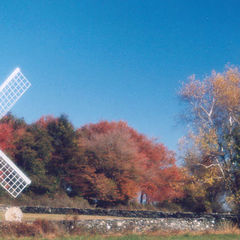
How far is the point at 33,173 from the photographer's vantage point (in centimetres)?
3494

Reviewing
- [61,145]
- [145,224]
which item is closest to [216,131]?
[145,224]

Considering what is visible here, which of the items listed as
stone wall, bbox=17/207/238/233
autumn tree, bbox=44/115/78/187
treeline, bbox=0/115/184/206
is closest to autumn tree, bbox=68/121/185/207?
treeline, bbox=0/115/184/206

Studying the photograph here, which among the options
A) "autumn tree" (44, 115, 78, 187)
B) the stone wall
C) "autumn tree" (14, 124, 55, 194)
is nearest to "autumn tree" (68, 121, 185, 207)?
"autumn tree" (44, 115, 78, 187)

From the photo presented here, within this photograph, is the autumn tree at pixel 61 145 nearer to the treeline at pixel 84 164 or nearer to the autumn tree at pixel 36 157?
the treeline at pixel 84 164

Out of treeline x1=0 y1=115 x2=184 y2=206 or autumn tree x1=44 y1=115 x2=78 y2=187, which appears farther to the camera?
autumn tree x1=44 y1=115 x2=78 y2=187

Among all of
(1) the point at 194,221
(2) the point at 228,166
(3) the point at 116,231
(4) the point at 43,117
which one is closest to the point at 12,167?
(3) the point at 116,231

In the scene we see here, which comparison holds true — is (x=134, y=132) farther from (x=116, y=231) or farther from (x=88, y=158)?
(x=116, y=231)

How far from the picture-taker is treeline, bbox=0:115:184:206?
113 ft

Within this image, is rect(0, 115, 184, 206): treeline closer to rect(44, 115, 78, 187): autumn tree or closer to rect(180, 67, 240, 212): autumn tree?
rect(44, 115, 78, 187): autumn tree

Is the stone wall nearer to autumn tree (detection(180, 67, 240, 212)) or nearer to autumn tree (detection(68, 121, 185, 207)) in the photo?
autumn tree (detection(180, 67, 240, 212))

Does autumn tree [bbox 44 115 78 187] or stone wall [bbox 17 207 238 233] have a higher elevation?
→ autumn tree [bbox 44 115 78 187]

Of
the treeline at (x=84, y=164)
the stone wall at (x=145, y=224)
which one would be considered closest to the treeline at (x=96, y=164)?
the treeline at (x=84, y=164)

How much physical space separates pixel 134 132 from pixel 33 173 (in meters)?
13.5

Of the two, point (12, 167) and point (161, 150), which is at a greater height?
point (161, 150)
